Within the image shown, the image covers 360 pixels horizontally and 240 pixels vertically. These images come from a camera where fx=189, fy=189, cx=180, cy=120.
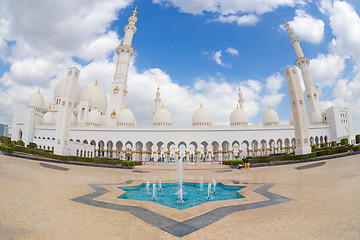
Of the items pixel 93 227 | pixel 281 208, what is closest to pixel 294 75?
pixel 281 208

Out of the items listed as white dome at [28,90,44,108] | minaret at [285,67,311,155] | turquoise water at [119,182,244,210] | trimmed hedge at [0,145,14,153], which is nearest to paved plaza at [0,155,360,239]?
turquoise water at [119,182,244,210]

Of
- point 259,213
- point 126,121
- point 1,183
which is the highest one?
point 126,121

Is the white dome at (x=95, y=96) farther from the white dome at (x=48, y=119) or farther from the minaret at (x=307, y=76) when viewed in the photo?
the minaret at (x=307, y=76)

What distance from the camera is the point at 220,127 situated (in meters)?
33.3

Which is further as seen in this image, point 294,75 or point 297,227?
point 294,75

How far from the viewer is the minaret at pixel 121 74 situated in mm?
39094

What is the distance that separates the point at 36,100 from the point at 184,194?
46.3m

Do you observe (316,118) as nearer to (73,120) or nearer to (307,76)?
(307,76)

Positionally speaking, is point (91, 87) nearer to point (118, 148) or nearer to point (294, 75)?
point (118, 148)

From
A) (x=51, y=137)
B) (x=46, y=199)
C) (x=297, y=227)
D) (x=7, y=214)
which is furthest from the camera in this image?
(x=51, y=137)

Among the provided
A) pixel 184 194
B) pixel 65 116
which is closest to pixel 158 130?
pixel 65 116

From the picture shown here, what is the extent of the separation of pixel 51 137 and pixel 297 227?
41.9m

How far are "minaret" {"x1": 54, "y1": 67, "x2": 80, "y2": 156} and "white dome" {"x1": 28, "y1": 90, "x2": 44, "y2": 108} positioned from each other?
2154 cm

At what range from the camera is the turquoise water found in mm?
7005
